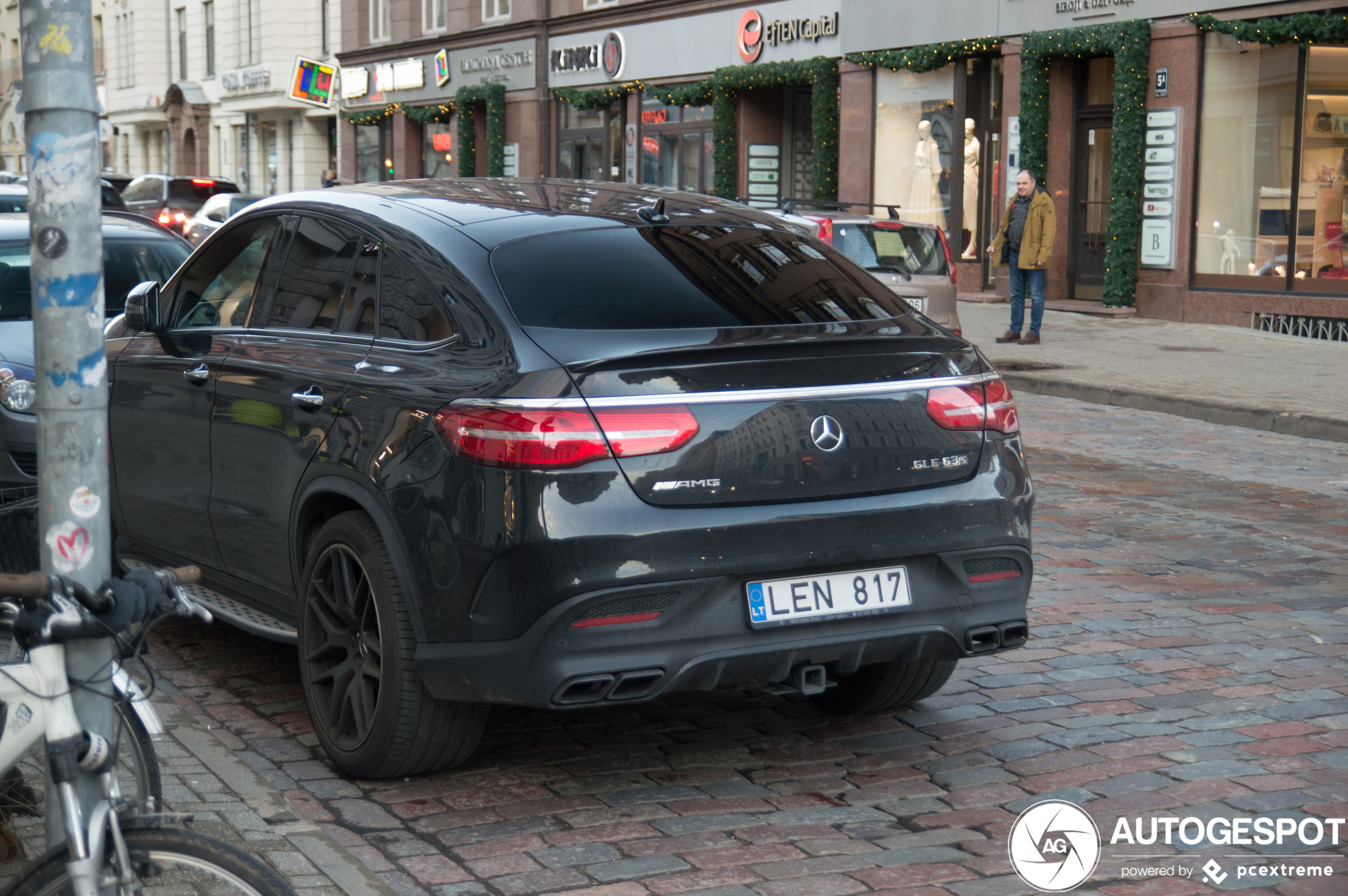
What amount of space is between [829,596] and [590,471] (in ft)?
2.42

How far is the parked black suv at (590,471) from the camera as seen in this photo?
13.1 ft

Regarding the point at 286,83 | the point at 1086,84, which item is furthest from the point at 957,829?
the point at 286,83

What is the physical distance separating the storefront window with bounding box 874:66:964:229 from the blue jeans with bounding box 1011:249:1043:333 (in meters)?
6.12

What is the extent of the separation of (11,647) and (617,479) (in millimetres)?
1443

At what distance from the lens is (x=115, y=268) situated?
935cm

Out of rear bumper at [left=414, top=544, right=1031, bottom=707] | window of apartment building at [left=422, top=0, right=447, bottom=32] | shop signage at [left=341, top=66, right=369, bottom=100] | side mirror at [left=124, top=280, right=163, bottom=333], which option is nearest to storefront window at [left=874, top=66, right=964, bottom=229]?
window of apartment building at [left=422, top=0, right=447, bottom=32]

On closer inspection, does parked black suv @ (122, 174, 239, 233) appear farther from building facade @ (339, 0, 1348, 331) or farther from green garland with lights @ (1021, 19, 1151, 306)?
green garland with lights @ (1021, 19, 1151, 306)

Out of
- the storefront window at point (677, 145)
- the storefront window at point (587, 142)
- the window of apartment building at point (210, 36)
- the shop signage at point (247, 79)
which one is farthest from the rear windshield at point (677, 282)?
the window of apartment building at point (210, 36)

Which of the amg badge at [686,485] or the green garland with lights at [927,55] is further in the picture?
the green garland with lights at [927,55]

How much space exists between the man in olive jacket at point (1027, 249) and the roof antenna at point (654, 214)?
13.3 meters

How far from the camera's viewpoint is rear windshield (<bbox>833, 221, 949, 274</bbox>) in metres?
15.5

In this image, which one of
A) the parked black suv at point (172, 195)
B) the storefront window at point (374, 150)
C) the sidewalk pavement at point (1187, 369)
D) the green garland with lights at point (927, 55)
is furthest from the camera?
the storefront window at point (374, 150)

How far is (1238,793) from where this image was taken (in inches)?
172

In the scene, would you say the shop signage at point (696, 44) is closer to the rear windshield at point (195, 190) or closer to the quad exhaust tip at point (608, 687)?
the rear windshield at point (195, 190)
